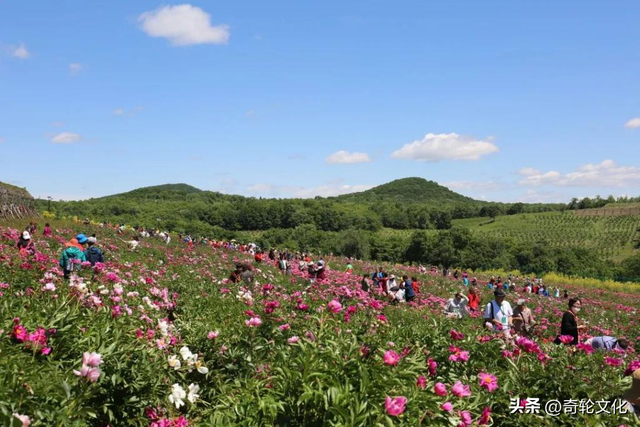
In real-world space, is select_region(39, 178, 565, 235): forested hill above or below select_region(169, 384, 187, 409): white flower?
above

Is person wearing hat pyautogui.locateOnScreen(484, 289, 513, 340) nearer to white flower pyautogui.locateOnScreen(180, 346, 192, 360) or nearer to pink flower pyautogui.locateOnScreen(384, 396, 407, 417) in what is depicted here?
white flower pyautogui.locateOnScreen(180, 346, 192, 360)

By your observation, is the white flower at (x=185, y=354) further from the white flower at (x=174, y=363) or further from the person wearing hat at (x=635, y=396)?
the person wearing hat at (x=635, y=396)

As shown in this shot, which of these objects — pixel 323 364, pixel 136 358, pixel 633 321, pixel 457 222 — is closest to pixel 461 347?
pixel 323 364

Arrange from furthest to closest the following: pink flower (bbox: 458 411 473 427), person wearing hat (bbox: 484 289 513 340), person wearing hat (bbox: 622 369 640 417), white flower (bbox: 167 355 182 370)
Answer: person wearing hat (bbox: 484 289 513 340) → person wearing hat (bbox: 622 369 640 417) → white flower (bbox: 167 355 182 370) → pink flower (bbox: 458 411 473 427)

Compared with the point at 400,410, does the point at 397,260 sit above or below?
below

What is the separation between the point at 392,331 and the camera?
581 cm

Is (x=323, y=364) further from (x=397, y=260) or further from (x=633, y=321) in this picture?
(x=397, y=260)

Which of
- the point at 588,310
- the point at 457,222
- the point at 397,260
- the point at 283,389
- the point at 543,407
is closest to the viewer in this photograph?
the point at 283,389

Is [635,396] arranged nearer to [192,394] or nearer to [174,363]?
[192,394]

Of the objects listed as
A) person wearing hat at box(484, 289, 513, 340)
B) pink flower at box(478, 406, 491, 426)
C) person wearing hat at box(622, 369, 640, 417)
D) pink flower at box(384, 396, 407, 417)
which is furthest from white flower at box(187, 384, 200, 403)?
person wearing hat at box(484, 289, 513, 340)

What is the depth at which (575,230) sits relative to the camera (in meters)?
104

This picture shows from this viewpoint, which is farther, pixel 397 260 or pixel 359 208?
pixel 359 208

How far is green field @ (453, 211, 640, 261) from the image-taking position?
290ft

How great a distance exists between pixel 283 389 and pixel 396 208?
161m
